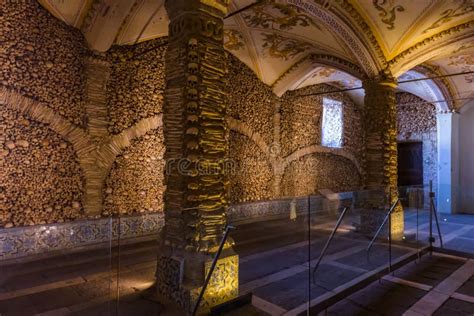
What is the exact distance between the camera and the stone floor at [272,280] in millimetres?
3055

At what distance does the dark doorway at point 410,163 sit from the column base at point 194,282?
1002 centimetres

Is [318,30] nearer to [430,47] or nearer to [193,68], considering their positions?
[430,47]

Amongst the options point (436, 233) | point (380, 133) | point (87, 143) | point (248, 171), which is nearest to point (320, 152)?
point (248, 171)

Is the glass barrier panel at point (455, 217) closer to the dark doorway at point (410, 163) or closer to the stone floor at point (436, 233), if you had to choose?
the stone floor at point (436, 233)

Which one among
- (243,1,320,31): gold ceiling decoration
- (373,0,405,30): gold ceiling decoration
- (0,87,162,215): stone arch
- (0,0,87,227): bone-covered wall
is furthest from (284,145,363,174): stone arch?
(0,0,87,227): bone-covered wall

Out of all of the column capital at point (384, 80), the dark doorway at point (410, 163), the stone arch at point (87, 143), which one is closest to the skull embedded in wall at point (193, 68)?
the stone arch at point (87, 143)

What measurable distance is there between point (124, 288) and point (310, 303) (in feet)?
6.58

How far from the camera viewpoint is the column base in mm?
2916

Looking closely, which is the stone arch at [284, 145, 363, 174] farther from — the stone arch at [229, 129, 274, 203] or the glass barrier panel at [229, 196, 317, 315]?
the glass barrier panel at [229, 196, 317, 315]

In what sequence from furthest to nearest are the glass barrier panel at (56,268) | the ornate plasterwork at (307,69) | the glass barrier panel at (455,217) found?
Result: the ornate plasterwork at (307,69) < the glass barrier panel at (455,217) < the glass barrier panel at (56,268)

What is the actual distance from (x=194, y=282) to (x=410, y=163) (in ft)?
34.7

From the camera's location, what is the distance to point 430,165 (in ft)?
34.8

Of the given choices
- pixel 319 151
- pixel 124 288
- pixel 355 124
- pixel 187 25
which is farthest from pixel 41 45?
pixel 355 124

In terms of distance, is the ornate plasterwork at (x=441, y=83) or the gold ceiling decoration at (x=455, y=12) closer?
the gold ceiling decoration at (x=455, y=12)
